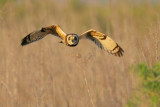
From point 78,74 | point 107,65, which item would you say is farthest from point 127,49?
point 78,74

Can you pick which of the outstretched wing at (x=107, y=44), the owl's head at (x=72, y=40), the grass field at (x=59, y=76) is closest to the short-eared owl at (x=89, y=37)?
the outstretched wing at (x=107, y=44)

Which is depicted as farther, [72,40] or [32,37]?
[32,37]

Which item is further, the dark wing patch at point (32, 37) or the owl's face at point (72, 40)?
the dark wing patch at point (32, 37)

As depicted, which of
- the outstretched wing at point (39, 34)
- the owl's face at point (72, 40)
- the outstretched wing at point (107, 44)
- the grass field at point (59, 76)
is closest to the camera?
the owl's face at point (72, 40)

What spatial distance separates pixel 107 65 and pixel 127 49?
0.50m

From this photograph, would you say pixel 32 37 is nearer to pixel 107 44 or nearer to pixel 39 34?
pixel 39 34

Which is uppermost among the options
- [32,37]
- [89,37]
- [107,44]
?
[32,37]

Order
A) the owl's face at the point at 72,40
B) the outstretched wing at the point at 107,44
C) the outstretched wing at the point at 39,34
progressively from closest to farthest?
the owl's face at the point at 72,40 < the outstretched wing at the point at 39,34 < the outstretched wing at the point at 107,44

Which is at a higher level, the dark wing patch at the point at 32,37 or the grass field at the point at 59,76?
the dark wing patch at the point at 32,37

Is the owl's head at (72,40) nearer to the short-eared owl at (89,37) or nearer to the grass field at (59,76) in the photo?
the short-eared owl at (89,37)

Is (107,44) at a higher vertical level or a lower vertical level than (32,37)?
lower

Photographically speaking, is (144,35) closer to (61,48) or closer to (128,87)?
(128,87)

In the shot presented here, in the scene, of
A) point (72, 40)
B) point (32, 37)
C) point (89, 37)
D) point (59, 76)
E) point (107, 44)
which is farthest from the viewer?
point (59, 76)

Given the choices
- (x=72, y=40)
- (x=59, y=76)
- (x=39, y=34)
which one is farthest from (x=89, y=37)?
(x=59, y=76)
